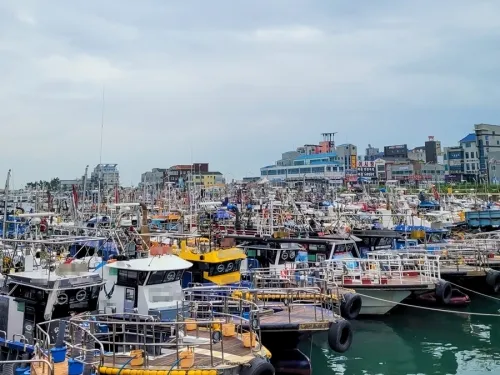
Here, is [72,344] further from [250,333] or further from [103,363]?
[250,333]

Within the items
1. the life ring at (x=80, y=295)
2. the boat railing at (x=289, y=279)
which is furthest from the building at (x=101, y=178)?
the life ring at (x=80, y=295)

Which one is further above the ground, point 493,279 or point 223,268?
point 223,268

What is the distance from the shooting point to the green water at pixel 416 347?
53.0 ft

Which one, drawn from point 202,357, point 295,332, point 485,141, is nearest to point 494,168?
point 485,141

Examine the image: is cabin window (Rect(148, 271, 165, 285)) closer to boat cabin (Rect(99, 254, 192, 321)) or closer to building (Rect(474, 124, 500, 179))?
boat cabin (Rect(99, 254, 192, 321))

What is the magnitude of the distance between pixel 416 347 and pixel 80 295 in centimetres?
1191

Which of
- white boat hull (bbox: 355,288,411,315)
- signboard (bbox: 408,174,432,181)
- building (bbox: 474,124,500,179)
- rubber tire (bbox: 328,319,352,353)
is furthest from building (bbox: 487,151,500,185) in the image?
rubber tire (bbox: 328,319,352,353)

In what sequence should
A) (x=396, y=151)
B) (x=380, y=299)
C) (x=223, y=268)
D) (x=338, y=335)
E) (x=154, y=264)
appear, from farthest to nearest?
(x=396, y=151) < (x=380, y=299) < (x=223, y=268) < (x=338, y=335) < (x=154, y=264)

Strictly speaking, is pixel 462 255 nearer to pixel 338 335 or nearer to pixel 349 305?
pixel 349 305

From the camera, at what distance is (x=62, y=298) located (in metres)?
12.2

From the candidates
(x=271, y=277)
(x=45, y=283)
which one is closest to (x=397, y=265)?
(x=271, y=277)

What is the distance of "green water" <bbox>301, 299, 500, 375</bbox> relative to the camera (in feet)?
53.0

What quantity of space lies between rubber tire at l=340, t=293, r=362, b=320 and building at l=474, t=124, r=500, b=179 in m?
95.8

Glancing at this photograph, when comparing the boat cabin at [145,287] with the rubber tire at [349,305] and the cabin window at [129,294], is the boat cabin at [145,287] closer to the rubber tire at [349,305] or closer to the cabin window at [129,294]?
the cabin window at [129,294]
